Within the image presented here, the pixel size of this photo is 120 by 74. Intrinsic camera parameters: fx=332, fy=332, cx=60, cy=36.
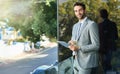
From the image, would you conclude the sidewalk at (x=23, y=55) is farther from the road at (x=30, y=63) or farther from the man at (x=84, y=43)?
the man at (x=84, y=43)

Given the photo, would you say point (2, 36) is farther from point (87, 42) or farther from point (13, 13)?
point (87, 42)

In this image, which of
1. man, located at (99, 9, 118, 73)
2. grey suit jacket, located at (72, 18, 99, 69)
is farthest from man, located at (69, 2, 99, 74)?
man, located at (99, 9, 118, 73)

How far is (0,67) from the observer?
507cm

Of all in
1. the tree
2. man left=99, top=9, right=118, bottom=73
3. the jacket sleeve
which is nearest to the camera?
the jacket sleeve

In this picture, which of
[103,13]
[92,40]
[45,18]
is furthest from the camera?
[45,18]

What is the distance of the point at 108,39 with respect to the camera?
4711 mm

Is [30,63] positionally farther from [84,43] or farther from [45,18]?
[84,43]

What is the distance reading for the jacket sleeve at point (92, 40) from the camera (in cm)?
456

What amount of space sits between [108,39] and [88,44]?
335mm

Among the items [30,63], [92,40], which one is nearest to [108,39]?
[92,40]

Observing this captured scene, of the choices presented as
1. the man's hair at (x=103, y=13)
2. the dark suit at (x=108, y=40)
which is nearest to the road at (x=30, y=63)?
the dark suit at (x=108, y=40)

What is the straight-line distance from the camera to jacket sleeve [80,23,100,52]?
456 cm

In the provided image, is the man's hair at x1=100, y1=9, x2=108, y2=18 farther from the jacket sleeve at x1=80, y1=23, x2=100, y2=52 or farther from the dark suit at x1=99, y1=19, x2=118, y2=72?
the jacket sleeve at x1=80, y1=23, x2=100, y2=52

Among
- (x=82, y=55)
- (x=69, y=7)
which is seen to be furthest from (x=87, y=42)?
(x=69, y=7)
